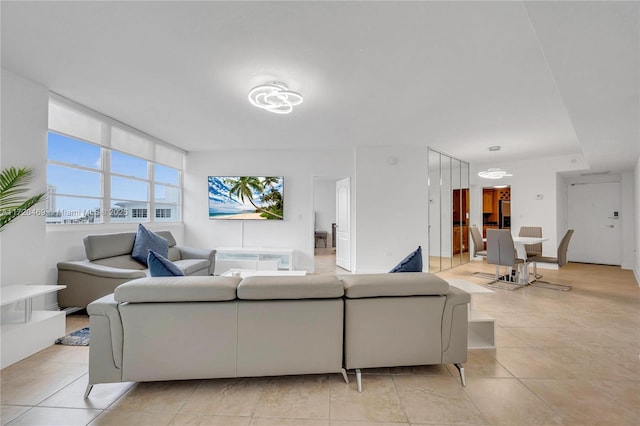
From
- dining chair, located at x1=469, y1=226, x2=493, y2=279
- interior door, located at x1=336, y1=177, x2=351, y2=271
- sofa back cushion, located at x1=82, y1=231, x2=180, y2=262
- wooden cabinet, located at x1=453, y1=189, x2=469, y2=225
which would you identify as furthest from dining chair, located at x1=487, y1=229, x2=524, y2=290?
sofa back cushion, located at x1=82, y1=231, x2=180, y2=262

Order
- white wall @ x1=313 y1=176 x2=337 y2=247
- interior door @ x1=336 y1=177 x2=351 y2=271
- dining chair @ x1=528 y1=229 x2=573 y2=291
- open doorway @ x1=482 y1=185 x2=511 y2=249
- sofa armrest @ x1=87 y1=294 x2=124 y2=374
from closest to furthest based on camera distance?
sofa armrest @ x1=87 y1=294 x2=124 y2=374 < dining chair @ x1=528 y1=229 x2=573 y2=291 < interior door @ x1=336 y1=177 x2=351 y2=271 < open doorway @ x1=482 y1=185 x2=511 y2=249 < white wall @ x1=313 y1=176 x2=337 y2=247

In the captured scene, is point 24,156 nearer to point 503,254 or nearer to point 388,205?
point 388,205

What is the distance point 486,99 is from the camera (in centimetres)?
330

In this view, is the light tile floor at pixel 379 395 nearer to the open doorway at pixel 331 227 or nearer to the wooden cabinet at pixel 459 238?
the open doorway at pixel 331 227

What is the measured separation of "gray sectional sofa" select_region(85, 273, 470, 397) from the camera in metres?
1.72

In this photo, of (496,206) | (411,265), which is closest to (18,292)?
(411,265)

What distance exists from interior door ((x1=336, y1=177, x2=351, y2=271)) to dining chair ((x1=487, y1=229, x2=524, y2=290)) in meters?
2.53

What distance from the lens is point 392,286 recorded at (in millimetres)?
1855

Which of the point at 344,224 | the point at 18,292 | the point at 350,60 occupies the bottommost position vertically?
the point at 18,292

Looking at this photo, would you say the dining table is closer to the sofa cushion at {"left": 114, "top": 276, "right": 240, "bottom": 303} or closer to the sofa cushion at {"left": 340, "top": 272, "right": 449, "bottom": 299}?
the sofa cushion at {"left": 340, "top": 272, "right": 449, "bottom": 299}

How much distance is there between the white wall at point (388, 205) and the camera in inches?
217

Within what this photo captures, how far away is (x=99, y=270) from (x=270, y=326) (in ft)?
8.34

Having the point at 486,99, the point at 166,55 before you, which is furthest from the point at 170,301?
the point at 486,99

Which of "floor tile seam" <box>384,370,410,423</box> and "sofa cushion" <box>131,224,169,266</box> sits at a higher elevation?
"sofa cushion" <box>131,224,169,266</box>
